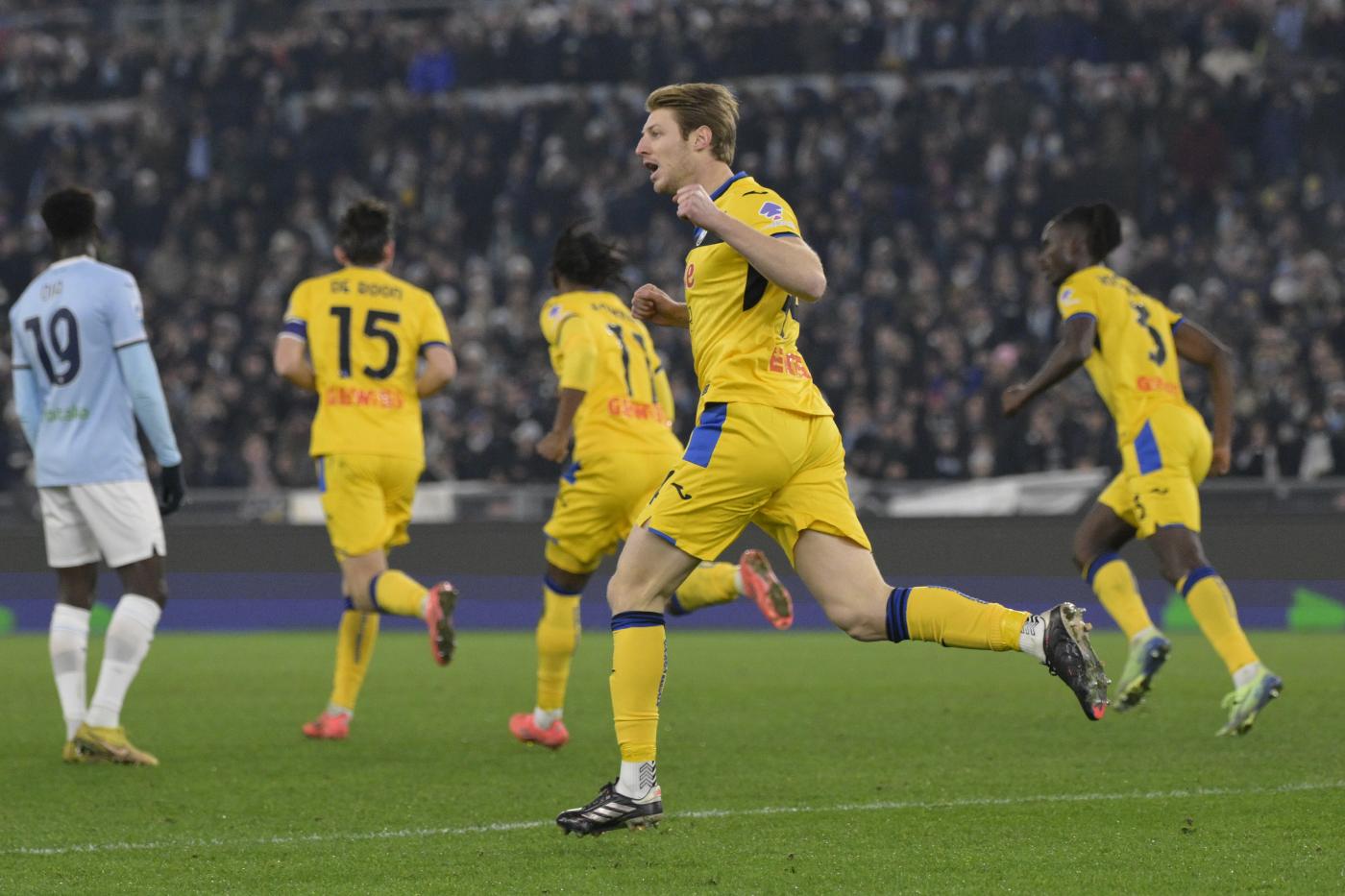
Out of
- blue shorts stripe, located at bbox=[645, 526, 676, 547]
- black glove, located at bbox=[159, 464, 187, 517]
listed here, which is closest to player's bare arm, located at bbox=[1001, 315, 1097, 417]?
blue shorts stripe, located at bbox=[645, 526, 676, 547]

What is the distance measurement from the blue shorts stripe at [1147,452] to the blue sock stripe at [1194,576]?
498 mm

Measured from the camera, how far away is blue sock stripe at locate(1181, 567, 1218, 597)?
8.23 meters

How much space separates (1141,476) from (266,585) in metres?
9.67

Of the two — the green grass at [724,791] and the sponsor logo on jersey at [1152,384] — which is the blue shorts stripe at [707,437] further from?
the sponsor logo on jersey at [1152,384]

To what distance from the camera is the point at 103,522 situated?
7523 mm

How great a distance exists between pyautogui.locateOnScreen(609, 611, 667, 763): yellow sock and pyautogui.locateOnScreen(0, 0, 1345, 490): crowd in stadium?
11.5 m

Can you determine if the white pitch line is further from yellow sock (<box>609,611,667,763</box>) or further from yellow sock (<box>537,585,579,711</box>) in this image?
yellow sock (<box>537,585,579,711</box>)

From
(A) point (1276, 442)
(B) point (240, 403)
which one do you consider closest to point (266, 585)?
(B) point (240, 403)

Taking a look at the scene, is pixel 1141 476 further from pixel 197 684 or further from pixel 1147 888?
pixel 197 684

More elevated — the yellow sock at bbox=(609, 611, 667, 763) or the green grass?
the yellow sock at bbox=(609, 611, 667, 763)

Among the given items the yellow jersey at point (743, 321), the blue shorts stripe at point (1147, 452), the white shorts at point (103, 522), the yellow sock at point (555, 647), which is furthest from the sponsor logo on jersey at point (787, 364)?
the blue shorts stripe at point (1147, 452)

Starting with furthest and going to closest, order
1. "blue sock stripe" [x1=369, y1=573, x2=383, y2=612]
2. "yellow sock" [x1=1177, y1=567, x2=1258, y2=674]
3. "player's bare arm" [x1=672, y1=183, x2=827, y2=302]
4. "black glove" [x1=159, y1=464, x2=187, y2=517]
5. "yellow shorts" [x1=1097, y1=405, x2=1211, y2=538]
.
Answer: "yellow shorts" [x1=1097, y1=405, x2=1211, y2=538] < "blue sock stripe" [x1=369, y1=573, x2=383, y2=612] < "yellow sock" [x1=1177, y1=567, x2=1258, y2=674] < "black glove" [x1=159, y1=464, x2=187, y2=517] < "player's bare arm" [x1=672, y1=183, x2=827, y2=302]

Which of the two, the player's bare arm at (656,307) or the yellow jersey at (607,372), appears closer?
the player's bare arm at (656,307)

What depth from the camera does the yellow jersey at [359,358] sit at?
28.0ft
